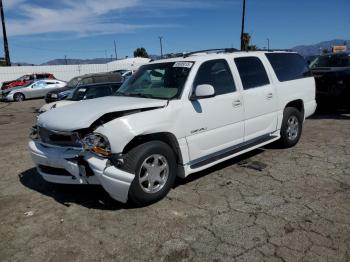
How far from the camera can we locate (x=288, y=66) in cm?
655

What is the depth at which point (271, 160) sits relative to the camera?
598cm

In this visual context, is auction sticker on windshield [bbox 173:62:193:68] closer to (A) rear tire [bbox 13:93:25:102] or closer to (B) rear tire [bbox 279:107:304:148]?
(B) rear tire [bbox 279:107:304:148]

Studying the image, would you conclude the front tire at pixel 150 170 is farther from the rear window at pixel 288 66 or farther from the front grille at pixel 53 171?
the rear window at pixel 288 66

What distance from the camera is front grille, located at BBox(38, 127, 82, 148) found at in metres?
4.18

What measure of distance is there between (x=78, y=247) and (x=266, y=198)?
91.8 inches

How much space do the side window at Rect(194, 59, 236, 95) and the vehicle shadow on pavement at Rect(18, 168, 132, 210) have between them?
196 cm

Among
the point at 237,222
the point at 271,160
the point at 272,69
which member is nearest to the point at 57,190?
the point at 237,222

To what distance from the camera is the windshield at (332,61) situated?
36.0 feet

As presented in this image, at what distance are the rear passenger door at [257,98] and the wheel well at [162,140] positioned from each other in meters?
1.44

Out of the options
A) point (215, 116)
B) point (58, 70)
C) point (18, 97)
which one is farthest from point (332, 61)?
point (58, 70)

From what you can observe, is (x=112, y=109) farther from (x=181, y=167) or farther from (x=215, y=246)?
(x=215, y=246)

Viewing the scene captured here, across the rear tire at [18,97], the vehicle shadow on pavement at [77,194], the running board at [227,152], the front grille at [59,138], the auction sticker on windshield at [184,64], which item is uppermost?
the auction sticker on windshield at [184,64]

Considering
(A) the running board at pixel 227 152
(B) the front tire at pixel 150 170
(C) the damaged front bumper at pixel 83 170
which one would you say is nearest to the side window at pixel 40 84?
(C) the damaged front bumper at pixel 83 170

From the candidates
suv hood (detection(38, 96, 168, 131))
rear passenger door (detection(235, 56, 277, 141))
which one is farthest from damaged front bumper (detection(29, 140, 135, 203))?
rear passenger door (detection(235, 56, 277, 141))
